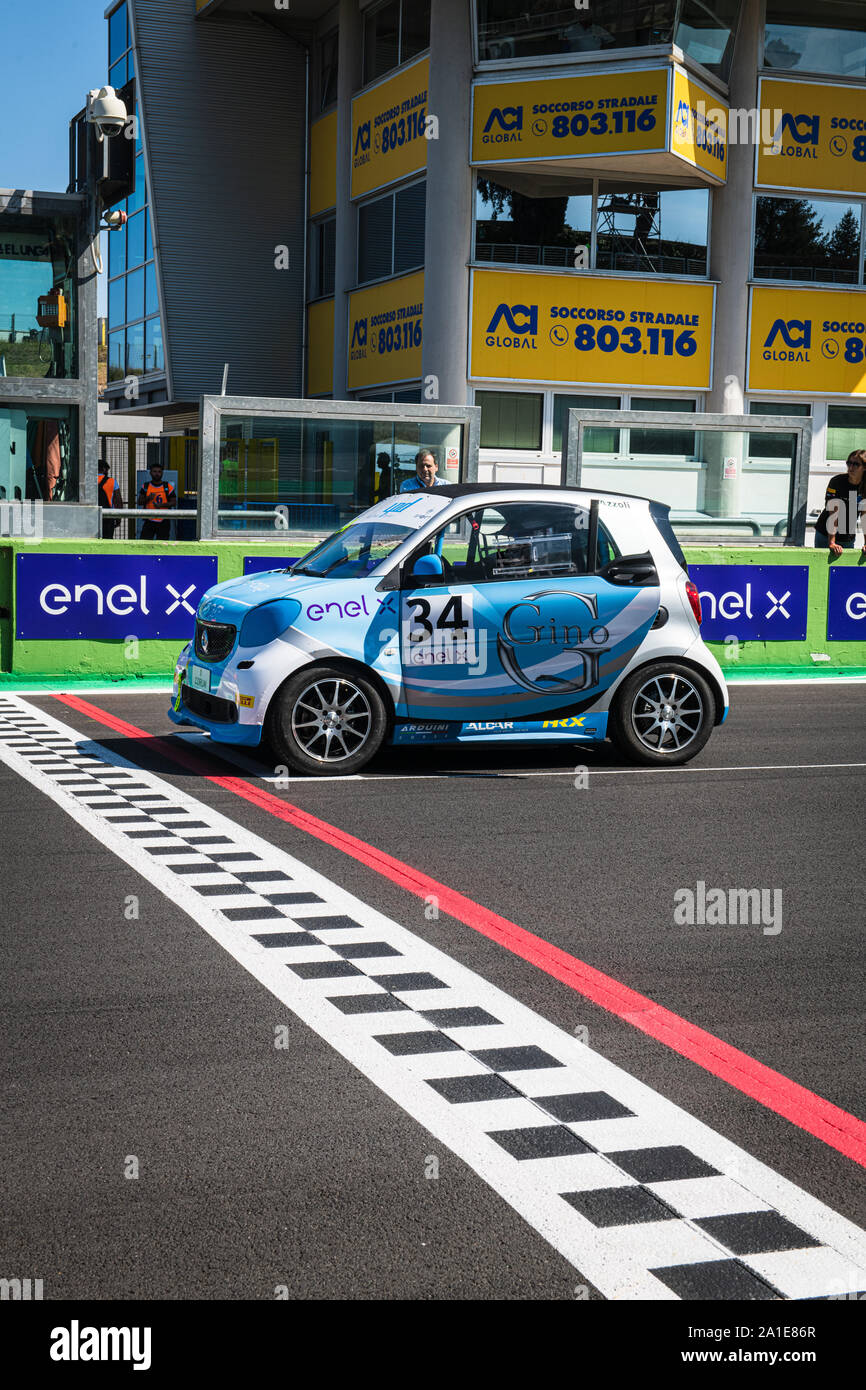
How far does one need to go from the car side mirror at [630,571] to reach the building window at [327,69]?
77.0 feet

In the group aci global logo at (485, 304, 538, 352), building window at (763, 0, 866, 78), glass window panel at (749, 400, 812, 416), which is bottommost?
glass window panel at (749, 400, 812, 416)

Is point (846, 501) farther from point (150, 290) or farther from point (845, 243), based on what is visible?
point (150, 290)

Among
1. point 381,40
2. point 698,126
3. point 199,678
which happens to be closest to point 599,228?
point 698,126

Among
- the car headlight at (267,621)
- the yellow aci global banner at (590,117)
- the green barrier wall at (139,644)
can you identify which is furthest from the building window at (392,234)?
the car headlight at (267,621)

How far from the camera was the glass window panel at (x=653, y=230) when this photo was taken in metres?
25.3

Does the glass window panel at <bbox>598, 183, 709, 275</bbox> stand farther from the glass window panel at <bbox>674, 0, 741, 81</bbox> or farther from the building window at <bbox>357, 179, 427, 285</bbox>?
the building window at <bbox>357, 179, 427, 285</bbox>

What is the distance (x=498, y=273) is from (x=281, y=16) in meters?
10.7

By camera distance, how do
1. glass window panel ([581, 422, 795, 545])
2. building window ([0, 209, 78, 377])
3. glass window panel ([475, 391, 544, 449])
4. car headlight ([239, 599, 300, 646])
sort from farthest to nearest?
glass window panel ([475, 391, 544, 449]) → glass window panel ([581, 422, 795, 545]) → building window ([0, 209, 78, 377]) → car headlight ([239, 599, 300, 646])

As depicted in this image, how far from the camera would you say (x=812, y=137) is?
2600 cm

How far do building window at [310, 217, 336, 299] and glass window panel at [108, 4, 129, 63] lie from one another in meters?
8.00

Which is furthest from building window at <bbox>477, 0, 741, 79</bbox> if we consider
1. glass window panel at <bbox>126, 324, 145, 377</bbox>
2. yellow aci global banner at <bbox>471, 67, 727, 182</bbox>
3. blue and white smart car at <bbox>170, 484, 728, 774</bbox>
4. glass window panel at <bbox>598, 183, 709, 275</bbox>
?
blue and white smart car at <bbox>170, 484, 728, 774</bbox>

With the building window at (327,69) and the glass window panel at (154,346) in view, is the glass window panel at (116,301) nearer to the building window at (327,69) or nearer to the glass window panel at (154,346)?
the glass window panel at (154,346)

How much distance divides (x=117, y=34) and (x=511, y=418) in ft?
60.0

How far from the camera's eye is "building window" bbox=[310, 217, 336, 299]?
3112cm
